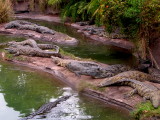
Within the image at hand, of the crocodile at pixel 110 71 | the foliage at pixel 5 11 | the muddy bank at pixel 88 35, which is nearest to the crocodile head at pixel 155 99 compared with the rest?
the crocodile at pixel 110 71

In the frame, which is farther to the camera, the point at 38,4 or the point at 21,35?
the point at 38,4

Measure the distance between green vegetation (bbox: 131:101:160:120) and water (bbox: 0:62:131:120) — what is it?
24 cm

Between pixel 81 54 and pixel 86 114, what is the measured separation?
4.99m

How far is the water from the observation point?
6359 millimetres

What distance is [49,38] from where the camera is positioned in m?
13.6

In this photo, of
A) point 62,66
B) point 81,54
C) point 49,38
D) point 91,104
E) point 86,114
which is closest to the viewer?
point 86,114

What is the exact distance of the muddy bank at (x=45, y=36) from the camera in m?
13.0

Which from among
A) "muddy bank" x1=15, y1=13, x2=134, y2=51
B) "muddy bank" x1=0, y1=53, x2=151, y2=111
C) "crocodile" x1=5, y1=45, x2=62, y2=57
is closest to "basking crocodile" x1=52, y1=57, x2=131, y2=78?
"muddy bank" x1=0, y1=53, x2=151, y2=111

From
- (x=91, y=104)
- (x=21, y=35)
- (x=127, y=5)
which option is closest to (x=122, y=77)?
(x=91, y=104)

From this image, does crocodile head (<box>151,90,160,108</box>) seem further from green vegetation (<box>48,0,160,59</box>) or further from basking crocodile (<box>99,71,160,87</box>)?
green vegetation (<box>48,0,160,59</box>)

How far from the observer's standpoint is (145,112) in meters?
5.91

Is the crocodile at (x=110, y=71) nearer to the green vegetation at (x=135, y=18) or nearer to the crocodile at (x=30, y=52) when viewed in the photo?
the green vegetation at (x=135, y=18)

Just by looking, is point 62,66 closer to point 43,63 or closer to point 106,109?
point 43,63

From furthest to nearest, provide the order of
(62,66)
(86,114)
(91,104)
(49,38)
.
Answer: (49,38) → (62,66) → (91,104) → (86,114)
